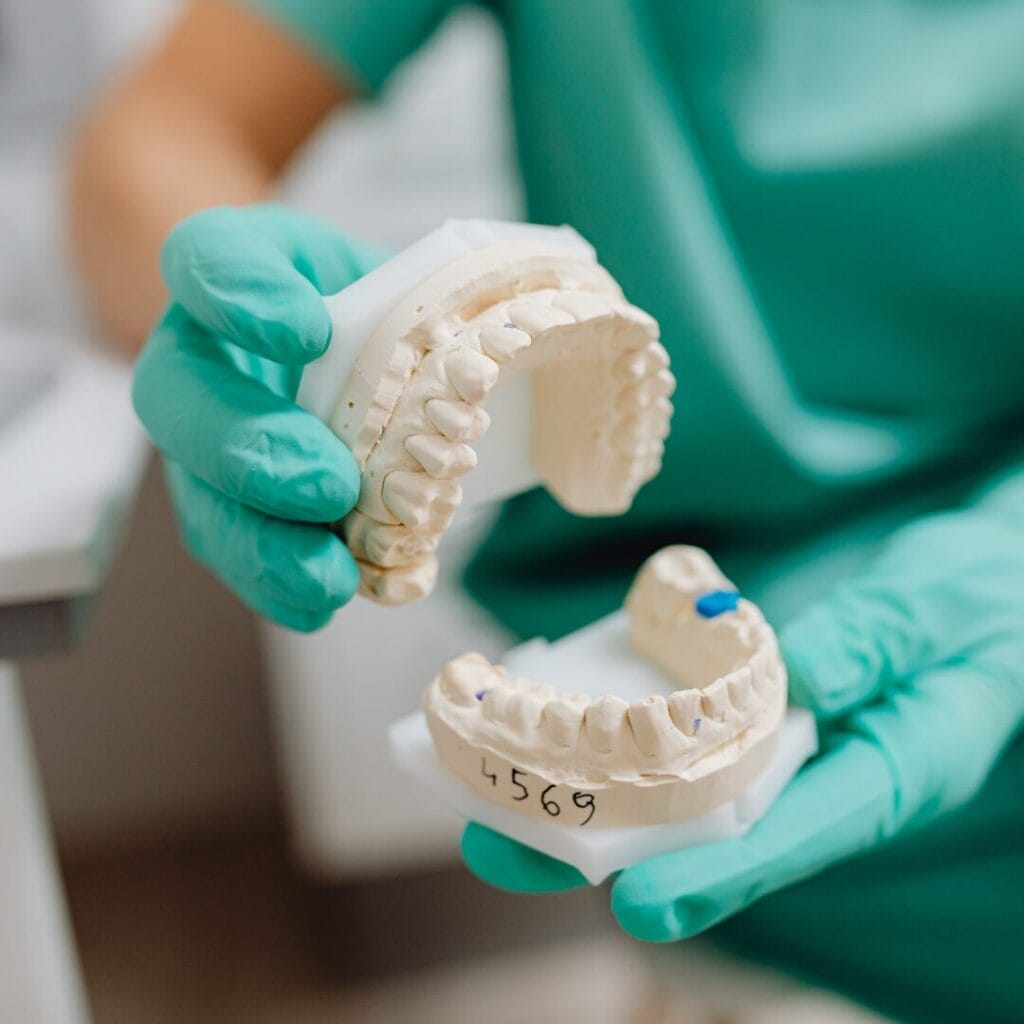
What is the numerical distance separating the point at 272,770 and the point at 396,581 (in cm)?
93

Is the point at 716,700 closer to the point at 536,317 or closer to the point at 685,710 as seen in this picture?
the point at 685,710

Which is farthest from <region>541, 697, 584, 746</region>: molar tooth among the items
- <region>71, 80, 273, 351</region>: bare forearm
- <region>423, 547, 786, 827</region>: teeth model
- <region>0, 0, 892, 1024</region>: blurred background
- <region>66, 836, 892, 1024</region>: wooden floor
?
<region>66, 836, 892, 1024</region>: wooden floor

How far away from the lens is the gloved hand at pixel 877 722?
453mm

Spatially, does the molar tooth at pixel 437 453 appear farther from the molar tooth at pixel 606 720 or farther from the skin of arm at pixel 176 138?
the skin of arm at pixel 176 138

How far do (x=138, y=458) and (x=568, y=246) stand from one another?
0.29 m

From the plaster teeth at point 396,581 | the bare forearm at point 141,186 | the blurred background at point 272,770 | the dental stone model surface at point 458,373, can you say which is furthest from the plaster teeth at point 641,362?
the blurred background at point 272,770

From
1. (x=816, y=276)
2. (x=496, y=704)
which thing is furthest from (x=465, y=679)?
(x=816, y=276)

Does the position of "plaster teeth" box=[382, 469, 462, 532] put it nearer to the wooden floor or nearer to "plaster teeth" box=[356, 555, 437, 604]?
"plaster teeth" box=[356, 555, 437, 604]

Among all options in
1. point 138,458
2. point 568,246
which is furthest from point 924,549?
point 138,458

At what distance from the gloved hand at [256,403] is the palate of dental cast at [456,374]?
15 mm

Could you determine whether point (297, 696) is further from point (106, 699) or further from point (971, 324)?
point (971, 324)

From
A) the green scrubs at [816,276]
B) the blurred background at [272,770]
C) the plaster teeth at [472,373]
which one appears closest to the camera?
the plaster teeth at [472,373]

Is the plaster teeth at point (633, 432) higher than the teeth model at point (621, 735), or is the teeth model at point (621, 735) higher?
the plaster teeth at point (633, 432)

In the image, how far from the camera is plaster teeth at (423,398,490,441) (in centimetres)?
42
